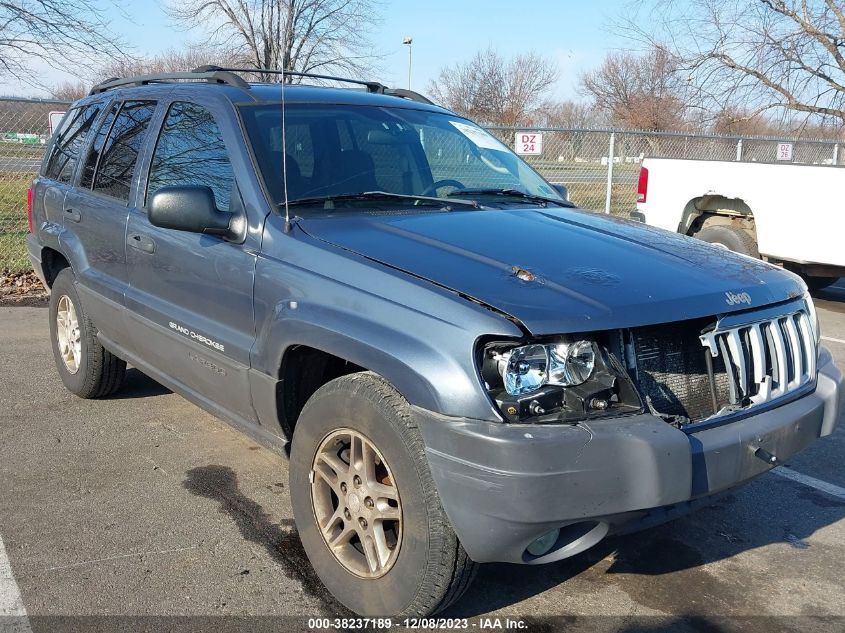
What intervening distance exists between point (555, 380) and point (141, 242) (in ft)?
8.19

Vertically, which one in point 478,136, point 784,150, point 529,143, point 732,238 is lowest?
point 732,238

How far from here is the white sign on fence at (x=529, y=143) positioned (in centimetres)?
1215

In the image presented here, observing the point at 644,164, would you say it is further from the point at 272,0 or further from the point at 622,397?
the point at 272,0

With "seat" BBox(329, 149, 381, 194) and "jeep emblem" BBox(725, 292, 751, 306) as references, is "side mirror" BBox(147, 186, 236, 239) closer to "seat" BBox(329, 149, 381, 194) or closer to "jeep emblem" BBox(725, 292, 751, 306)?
"seat" BBox(329, 149, 381, 194)

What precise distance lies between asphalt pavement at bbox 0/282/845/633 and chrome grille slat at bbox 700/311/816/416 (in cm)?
46

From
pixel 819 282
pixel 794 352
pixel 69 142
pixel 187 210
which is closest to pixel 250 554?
pixel 187 210

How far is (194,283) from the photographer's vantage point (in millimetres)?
3678

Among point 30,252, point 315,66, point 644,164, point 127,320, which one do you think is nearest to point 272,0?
point 315,66

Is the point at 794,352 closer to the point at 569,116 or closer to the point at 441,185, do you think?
the point at 441,185

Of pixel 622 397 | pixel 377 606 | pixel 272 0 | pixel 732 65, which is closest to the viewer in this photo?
pixel 622 397

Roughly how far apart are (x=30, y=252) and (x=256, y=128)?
3010 mm

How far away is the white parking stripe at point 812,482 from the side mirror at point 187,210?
321 centimetres

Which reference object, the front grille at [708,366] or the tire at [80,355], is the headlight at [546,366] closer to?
the front grille at [708,366]

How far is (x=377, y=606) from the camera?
2826mm
